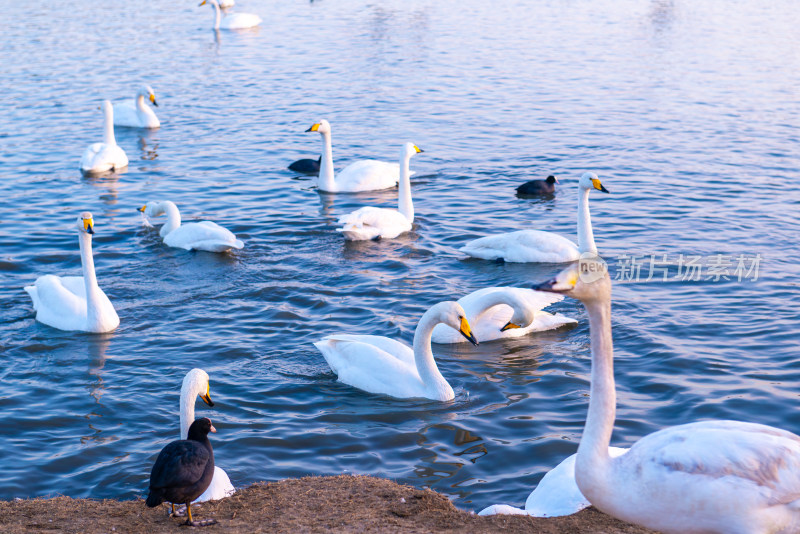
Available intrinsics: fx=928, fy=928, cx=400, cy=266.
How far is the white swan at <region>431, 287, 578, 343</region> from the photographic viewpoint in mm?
9836

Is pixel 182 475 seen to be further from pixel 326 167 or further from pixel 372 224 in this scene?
pixel 326 167

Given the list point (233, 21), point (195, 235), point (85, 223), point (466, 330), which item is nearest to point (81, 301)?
point (85, 223)

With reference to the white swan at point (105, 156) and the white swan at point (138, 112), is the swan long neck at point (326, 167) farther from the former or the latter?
the white swan at point (138, 112)

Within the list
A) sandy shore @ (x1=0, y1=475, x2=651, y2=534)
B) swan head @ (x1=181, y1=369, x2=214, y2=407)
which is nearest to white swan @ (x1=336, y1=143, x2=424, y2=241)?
swan head @ (x1=181, y1=369, x2=214, y2=407)

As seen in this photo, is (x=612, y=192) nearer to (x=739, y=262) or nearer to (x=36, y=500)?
(x=739, y=262)

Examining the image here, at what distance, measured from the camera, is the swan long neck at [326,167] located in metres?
16.6

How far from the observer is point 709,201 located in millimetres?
15102

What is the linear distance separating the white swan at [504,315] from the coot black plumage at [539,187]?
491 cm

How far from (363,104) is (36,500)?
17.3 meters

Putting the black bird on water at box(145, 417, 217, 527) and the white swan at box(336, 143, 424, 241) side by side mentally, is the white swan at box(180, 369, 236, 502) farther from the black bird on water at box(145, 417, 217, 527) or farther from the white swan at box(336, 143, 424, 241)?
the white swan at box(336, 143, 424, 241)

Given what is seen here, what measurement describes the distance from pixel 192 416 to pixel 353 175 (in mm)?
9873

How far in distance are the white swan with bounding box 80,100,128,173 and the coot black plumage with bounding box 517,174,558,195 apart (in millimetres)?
8001

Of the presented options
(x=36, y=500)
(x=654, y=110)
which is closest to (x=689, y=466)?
(x=36, y=500)

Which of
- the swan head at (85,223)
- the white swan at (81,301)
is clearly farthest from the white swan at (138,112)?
the swan head at (85,223)
